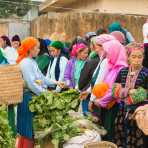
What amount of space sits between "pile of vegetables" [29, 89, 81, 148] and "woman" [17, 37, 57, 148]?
49cm

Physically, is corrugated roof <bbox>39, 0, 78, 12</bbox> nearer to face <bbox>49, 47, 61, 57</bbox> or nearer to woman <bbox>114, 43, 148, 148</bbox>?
face <bbox>49, 47, 61, 57</bbox>

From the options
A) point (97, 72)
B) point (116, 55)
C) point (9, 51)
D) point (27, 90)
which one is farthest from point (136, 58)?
point (9, 51)

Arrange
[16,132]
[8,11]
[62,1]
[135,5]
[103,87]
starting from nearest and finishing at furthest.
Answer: [103,87] < [16,132] < [135,5] < [62,1] < [8,11]

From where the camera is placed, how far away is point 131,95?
5746 mm

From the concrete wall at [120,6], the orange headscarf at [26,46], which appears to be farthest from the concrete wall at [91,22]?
the orange headscarf at [26,46]

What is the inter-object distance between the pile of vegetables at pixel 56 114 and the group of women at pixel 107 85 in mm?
354

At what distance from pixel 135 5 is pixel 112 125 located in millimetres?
11723

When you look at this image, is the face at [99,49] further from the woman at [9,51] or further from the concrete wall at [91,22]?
the concrete wall at [91,22]

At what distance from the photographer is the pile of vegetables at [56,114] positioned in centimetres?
597

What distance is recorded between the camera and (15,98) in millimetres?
6402

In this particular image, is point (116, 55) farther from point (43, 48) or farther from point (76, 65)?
point (43, 48)

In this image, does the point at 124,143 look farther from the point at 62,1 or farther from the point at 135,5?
the point at 62,1

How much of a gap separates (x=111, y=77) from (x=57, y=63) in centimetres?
266

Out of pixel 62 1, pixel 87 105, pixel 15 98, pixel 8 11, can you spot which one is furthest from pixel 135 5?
pixel 15 98
